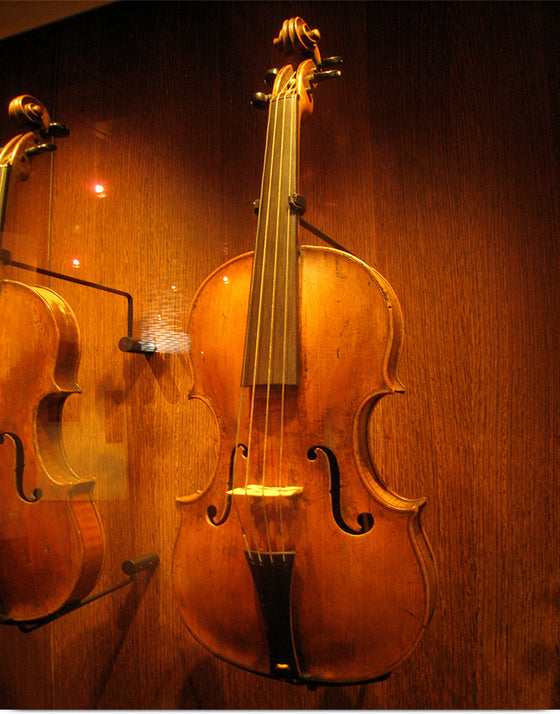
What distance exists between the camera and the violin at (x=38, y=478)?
1.36 metres

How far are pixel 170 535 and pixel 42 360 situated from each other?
0.64m

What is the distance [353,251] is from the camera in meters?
1.65

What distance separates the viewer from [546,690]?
4.56 ft

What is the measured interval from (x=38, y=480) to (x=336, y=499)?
0.70m

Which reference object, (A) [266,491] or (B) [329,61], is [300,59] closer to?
(B) [329,61]

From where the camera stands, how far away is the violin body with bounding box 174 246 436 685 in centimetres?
105

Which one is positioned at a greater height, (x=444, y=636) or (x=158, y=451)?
(x=158, y=451)

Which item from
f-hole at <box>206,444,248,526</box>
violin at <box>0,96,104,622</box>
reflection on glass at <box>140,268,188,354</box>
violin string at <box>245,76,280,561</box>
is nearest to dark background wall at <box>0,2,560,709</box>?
reflection on glass at <box>140,268,188,354</box>

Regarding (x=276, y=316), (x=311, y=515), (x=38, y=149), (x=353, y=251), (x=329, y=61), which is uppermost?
(x=329, y=61)

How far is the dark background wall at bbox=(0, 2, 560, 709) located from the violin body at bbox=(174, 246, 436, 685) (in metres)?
0.47

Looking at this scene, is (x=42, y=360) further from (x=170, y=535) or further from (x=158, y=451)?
(x=170, y=535)

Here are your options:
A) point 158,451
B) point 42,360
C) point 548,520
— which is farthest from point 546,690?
point 42,360

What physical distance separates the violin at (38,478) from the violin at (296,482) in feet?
1.04

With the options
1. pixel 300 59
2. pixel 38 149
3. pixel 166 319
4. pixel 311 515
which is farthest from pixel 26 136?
pixel 311 515
